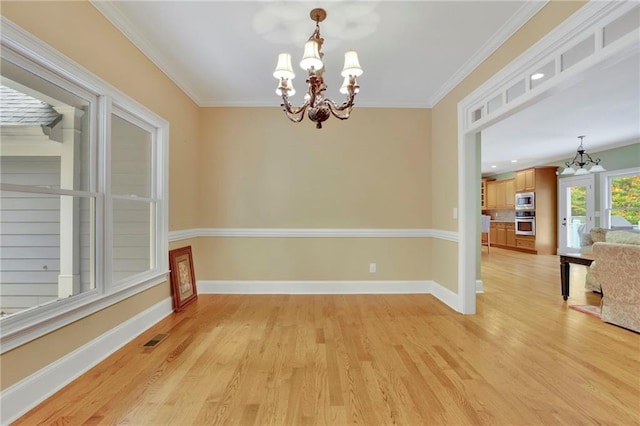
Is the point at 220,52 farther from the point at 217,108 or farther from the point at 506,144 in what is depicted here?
the point at 506,144

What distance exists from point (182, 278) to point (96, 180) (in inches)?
66.7

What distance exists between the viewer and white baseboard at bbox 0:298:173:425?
1.59 metres

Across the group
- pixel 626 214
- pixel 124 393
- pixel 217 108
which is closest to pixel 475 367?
pixel 124 393

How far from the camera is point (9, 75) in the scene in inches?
67.5

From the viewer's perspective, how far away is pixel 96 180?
7.34 feet

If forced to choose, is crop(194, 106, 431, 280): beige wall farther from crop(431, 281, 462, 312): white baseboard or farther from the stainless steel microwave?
the stainless steel microwave

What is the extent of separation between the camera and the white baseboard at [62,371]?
1.59m

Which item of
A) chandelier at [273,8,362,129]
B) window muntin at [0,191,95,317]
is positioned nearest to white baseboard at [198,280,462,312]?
window muntin at [0,191,95,317]

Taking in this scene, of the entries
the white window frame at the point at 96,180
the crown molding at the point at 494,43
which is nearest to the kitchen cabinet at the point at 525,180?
the crown molding at the point at 494,43

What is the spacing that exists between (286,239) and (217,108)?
82.3 inches

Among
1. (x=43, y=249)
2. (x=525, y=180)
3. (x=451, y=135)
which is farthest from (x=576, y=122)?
(x=43, y=249)

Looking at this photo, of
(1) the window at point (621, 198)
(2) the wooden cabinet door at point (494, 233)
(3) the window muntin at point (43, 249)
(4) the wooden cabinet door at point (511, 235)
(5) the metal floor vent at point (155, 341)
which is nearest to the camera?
(3) the window muntin at point (43, 249)

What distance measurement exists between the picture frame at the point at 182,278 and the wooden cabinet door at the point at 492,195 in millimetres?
10000

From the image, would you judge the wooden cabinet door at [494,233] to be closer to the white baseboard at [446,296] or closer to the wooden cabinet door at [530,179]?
the wooden cabinet door at [530,179]
